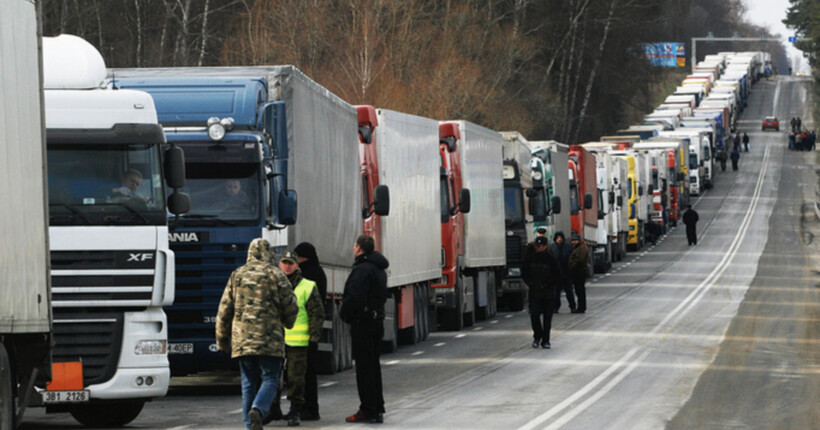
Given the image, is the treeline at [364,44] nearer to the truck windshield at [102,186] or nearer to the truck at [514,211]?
the truck at [514,211]

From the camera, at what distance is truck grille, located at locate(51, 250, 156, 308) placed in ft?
45.7

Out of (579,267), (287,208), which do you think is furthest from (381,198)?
(579,267)

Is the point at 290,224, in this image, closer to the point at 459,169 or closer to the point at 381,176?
the point at 381,176

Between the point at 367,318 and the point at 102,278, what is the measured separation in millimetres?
2374

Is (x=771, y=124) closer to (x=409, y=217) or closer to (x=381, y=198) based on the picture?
(x=409, y=217)

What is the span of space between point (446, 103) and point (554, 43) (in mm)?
27517

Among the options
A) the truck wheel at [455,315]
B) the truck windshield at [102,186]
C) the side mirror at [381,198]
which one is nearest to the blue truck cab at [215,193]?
the truck windshield at [102,186]

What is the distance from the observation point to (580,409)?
1612cm

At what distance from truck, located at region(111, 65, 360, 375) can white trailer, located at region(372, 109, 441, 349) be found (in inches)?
200

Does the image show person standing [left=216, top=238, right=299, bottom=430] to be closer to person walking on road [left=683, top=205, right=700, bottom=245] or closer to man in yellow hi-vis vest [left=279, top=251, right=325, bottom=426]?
man in yellow hi-vis vest [left=279, top=251, right=325, bottom=426]

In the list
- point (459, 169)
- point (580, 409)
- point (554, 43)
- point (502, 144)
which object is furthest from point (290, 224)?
point (554, 43)

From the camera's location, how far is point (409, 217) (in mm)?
24766

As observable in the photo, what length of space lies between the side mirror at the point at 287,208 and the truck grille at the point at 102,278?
112 inches

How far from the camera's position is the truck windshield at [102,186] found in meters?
14.1
